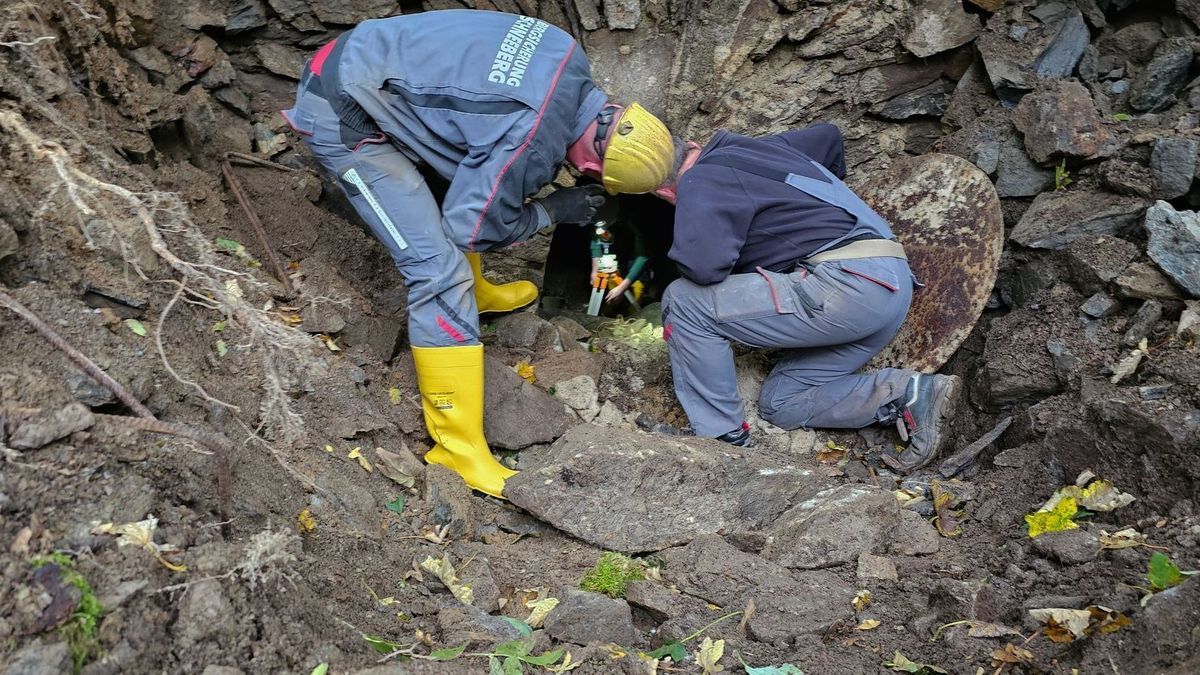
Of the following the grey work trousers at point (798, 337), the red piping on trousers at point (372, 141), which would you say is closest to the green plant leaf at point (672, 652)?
the grey work trousers at point (798, 337)

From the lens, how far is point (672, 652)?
2309 mm

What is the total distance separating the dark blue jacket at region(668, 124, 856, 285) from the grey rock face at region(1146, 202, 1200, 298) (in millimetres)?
1091

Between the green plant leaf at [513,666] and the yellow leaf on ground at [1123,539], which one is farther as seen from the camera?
the yellow leaf on ground at [1123,539]

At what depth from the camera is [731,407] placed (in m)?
3.65

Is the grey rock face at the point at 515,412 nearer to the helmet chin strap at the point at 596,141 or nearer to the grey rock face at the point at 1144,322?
the helmet chin strap at the point at 596,141

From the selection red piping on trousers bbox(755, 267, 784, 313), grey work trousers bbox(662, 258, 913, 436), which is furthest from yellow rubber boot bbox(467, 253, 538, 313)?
red piping on trousers bbox(755, 267, 784, 313)

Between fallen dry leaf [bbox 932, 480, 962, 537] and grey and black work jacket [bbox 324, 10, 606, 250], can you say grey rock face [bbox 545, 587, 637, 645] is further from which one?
grey and black work jacket [bbox 324, 10, 606, 250]

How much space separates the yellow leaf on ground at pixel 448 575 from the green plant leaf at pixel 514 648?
0.35 metres

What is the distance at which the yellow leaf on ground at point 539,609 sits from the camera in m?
2.43

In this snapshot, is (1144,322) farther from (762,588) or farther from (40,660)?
(40,660)

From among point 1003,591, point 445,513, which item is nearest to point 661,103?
point 445,513

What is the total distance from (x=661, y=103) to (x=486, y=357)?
1.72 meters

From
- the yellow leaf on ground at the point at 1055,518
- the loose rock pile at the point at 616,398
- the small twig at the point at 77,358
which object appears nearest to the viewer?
the loose rock pile at the point at 616,398

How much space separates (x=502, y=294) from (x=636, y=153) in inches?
49.0
